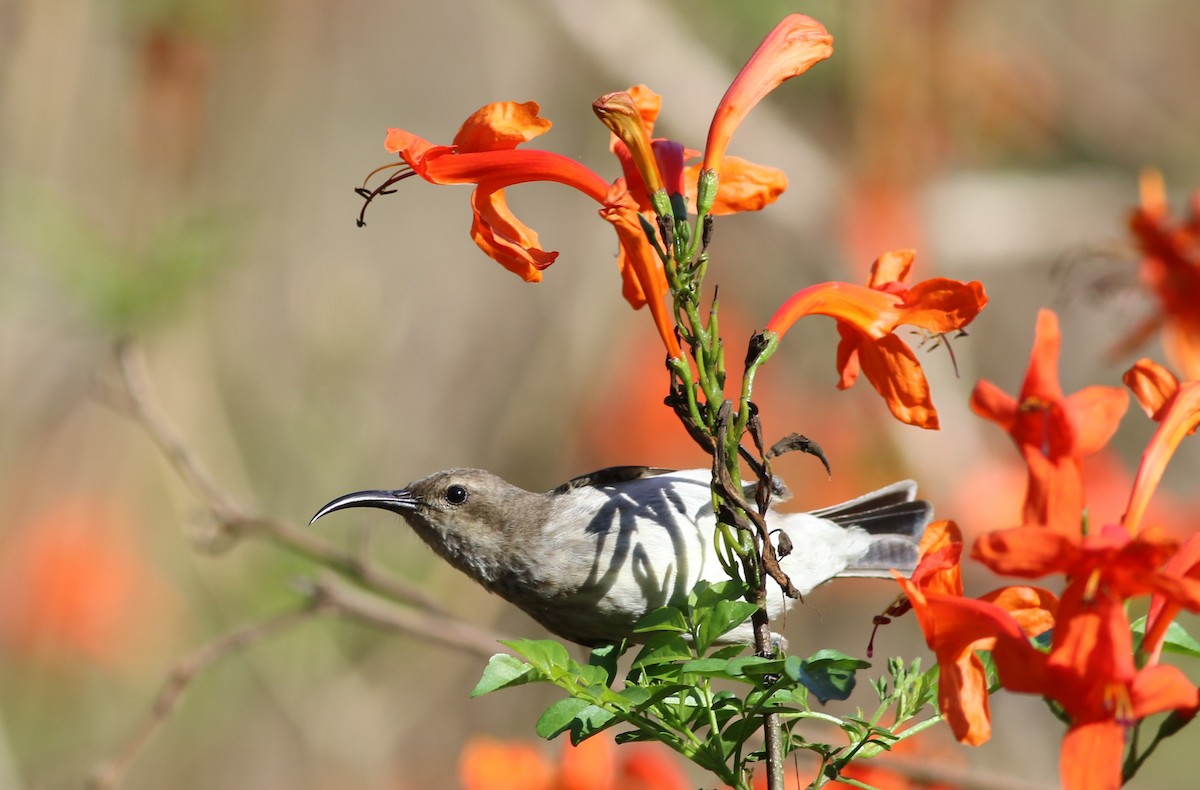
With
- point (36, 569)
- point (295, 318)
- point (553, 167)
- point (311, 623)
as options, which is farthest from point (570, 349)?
point (553, 167)

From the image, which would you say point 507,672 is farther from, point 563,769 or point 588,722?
point 563,769

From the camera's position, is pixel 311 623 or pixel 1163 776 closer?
pixel 311 623

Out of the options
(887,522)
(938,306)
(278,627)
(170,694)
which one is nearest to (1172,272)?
(887,522)

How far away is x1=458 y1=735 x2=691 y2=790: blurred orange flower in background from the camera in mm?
3064

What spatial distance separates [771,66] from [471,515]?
1.64 m

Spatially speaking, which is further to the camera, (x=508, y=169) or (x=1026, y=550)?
(x=508, y=169)

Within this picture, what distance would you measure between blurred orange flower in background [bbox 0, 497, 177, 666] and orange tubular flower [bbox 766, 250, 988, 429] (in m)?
6.16

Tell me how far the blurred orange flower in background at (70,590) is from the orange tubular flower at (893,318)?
6.16 metres

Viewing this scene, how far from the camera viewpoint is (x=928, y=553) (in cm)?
169

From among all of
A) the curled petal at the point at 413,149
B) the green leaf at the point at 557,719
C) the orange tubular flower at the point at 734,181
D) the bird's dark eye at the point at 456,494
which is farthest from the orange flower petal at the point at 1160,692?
the bird's dark eye at the point at 456,494

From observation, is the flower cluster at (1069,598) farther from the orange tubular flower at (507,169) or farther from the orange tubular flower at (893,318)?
the orange tubular flower at (507,169)

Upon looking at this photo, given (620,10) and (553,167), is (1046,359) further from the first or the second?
(620,10)

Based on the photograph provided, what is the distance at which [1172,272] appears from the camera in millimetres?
3568

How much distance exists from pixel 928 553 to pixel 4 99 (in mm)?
6064
